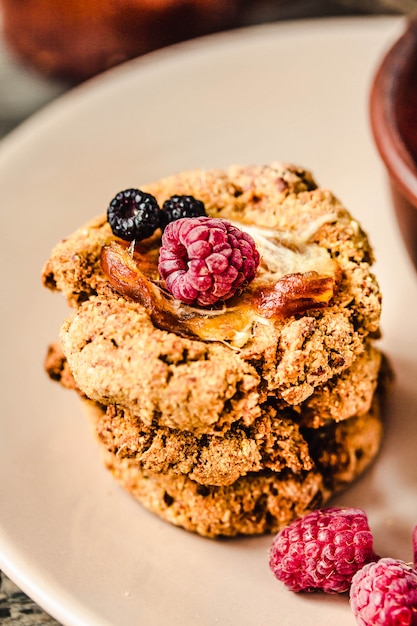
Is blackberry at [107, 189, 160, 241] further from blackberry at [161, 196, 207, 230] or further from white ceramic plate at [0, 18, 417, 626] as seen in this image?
white ceramic plate at [0, 18, 417, 626]

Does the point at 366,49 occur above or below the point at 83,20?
below

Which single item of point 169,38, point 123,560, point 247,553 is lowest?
point 247,553

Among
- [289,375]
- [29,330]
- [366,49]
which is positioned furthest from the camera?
[366,49]

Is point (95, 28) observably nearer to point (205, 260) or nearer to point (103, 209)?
point (103, 209)

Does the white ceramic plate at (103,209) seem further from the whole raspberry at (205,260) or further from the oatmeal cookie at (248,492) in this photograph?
the whole raspberry at (205,260)

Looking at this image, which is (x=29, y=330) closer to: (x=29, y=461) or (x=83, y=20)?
(x=29, y=461)

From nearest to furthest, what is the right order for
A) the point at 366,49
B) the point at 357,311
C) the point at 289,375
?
the point at 289,375 < the point at 357,311 < the point at 366,49

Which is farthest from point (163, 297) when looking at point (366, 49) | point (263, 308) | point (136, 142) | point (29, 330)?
point (366, 49)

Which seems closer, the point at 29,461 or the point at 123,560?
the point at 123,560

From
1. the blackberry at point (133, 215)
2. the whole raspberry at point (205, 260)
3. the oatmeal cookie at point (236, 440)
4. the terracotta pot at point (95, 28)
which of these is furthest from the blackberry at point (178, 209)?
the terracotta pot at point (95, 28)
